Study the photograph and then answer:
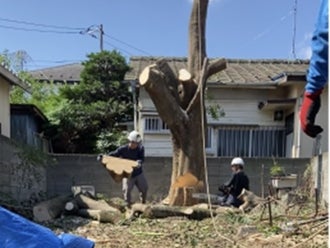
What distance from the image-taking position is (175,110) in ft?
25.6

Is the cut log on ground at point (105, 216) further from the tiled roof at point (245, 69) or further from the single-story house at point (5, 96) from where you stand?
the tiled roof at point (245, 69)

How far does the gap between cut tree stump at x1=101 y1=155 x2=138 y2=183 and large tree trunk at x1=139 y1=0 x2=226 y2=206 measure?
0.89 m

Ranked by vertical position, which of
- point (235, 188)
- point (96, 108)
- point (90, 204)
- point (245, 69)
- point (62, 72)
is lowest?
point (90, 204)

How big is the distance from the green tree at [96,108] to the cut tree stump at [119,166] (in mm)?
4853

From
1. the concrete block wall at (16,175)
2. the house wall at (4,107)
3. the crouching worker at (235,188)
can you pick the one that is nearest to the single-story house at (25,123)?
the house wall at (4,107)

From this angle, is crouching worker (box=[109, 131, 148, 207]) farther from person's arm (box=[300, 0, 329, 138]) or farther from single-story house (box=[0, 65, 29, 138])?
person's arm (box=[300, 0, 329, 138])

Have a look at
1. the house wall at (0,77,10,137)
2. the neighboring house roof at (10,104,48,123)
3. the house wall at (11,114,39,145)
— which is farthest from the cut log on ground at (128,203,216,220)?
the neighboring house roof at (10,104,48,123)

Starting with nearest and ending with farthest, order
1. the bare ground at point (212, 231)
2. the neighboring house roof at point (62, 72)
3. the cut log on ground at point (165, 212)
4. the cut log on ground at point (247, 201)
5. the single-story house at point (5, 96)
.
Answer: the bare ground at point (212, 231) → the cut log on ground at point (165, 212) → the cut log on ground at point (247, 201) → the single-story house at point (5, 96) → the neighboring house roof at point (62, 72)

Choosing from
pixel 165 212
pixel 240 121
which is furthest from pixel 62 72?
pixel 165 212

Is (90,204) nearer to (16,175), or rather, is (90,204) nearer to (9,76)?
(16,175)

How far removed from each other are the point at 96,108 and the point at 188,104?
5.70 m

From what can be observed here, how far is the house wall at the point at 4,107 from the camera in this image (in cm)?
1062

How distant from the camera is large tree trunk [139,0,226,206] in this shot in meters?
7.77

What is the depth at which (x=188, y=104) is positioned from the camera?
8227mm
